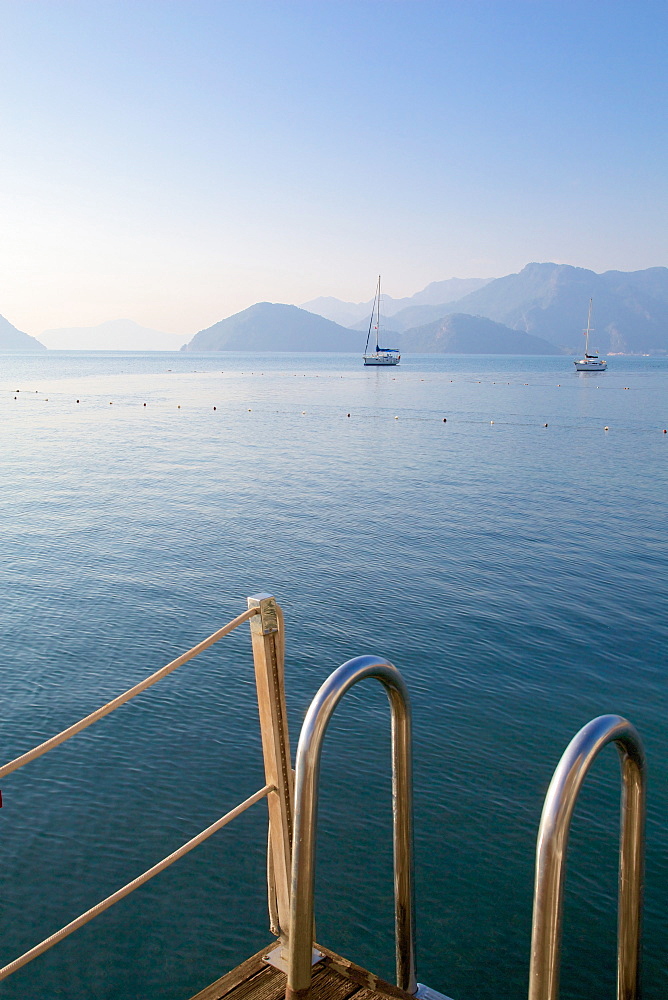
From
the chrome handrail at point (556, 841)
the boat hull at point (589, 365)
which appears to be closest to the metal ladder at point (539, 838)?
the chrome handrail at point (556, 841)

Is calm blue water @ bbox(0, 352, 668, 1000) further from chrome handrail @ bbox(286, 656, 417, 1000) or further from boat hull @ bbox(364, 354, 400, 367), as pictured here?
boat hull @ bbox(364, 354, 400, 367)

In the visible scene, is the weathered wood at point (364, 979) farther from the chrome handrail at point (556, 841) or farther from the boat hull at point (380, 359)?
the boat hull at point (380, 359)

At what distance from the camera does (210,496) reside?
2467 centimetres

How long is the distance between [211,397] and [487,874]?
67.3 m

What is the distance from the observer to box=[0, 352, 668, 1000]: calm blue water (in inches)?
262

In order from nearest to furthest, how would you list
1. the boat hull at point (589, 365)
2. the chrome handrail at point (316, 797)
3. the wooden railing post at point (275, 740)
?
the chrome handrail at point (316, 797)
the wooden railing post at point (275, 740)
the boat hull at point (589, 365)

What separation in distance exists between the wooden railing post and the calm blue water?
3.39 m

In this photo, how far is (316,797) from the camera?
2.88 m

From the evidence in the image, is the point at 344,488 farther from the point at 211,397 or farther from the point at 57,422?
the point at 211,397

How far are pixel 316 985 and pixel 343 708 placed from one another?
7.27 meters

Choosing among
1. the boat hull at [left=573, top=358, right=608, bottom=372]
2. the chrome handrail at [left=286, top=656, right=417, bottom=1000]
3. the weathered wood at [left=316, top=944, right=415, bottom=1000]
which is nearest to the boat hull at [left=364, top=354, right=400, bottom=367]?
the boat hull at [left=573, top=358, right=608, bottom=372]

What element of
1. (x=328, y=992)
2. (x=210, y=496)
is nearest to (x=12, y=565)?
(x=210, y=496)

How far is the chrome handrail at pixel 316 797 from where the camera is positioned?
2785 millimetres

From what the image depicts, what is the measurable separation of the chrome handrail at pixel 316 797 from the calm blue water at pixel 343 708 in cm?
355
